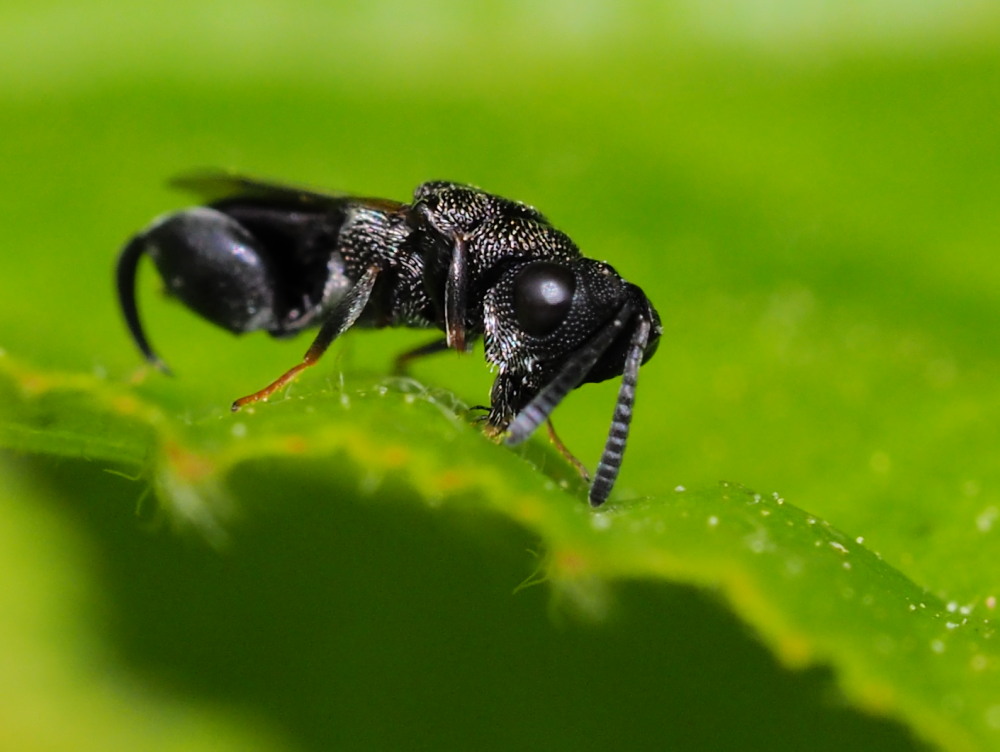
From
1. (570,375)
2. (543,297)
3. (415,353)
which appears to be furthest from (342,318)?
(570,375)

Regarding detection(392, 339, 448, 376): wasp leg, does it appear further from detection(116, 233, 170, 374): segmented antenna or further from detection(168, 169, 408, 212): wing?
detection(116, 233, 170, 374): segmented antenna

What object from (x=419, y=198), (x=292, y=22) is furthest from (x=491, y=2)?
(x=419, y=198)

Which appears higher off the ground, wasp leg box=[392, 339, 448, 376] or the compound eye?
wasp leg box=[392, 339, 448, 376]

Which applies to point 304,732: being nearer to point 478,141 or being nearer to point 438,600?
point 438,600

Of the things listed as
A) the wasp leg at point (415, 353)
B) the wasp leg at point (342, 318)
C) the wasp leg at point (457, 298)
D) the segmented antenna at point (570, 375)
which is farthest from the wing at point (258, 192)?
the segmented antenna at point (570, 375)

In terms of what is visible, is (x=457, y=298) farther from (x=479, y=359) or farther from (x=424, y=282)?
(x=479, y=359)

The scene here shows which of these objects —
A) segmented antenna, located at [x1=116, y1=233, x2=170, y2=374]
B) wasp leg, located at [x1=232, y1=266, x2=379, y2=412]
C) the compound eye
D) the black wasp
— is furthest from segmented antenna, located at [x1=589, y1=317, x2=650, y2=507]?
segmented antenna, located at [x1=116, y1=233, x2=170, y2=374]
